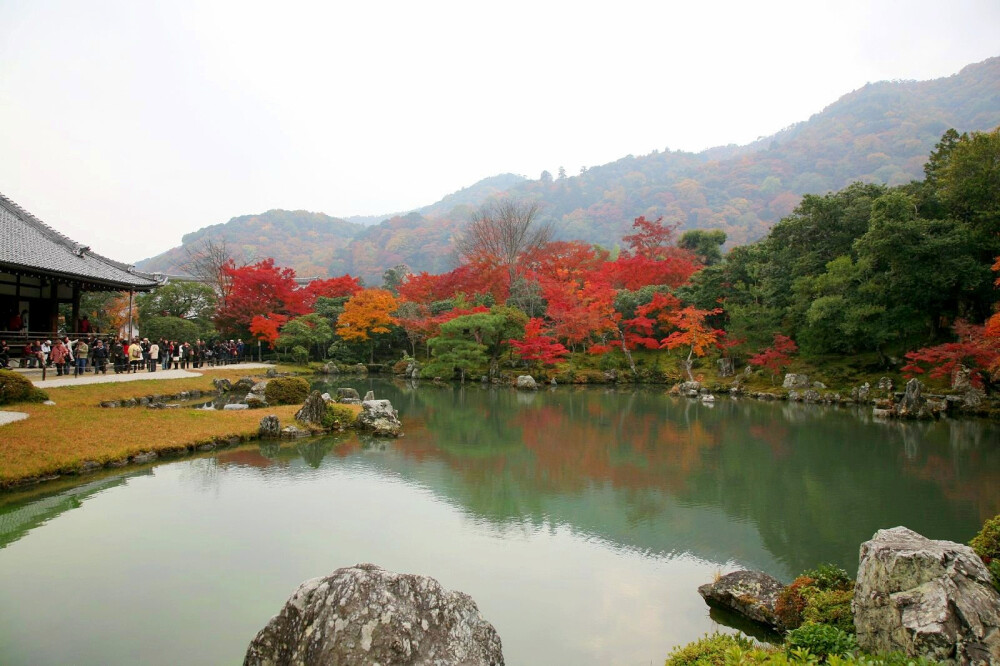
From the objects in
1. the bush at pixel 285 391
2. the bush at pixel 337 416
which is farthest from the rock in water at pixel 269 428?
the bush at pixel 285 391

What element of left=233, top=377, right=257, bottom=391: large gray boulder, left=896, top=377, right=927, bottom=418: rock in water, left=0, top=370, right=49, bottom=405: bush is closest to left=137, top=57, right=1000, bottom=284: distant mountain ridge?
left=233, top=377, right=257, bottom=391: large gray boulder

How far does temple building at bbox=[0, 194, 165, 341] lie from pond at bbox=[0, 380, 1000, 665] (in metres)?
9.88

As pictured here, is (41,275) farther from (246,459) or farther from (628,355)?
(628,355)

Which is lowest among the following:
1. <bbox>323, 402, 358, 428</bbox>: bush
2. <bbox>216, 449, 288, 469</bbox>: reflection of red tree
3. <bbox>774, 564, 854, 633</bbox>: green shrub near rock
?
<bbox>216, 449, 288, 469</bbox>: reflection of red tree

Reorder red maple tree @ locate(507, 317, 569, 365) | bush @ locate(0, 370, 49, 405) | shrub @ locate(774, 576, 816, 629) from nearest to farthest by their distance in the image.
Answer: shrub @ locate(774, 576, 816, 629) < bush @ locate(0, 370, 49, 405) < red maple tree @ locate(507, 317, 569, 365)

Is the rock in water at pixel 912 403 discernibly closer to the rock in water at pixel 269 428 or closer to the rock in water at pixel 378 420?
the rock in water at pixel 378 420

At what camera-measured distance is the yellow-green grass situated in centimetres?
859

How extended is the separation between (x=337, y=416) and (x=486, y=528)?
744 cm

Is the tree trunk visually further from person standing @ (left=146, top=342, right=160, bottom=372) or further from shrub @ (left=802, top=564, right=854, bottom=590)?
shrub @ (left=802, top=564, right=854, bottom=590)

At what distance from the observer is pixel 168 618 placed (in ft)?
16.1

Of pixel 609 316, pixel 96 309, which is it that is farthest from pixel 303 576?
pixel 96 309

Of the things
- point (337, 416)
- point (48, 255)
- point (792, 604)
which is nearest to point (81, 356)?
point (48, 255)

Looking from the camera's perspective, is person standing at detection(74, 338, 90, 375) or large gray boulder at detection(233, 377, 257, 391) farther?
large gray boulder at detection(233, 377, 257, 391)

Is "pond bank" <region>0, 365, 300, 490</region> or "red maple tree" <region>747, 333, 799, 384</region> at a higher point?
"red maple tree" <region>747, 333, 799, 384</region>
